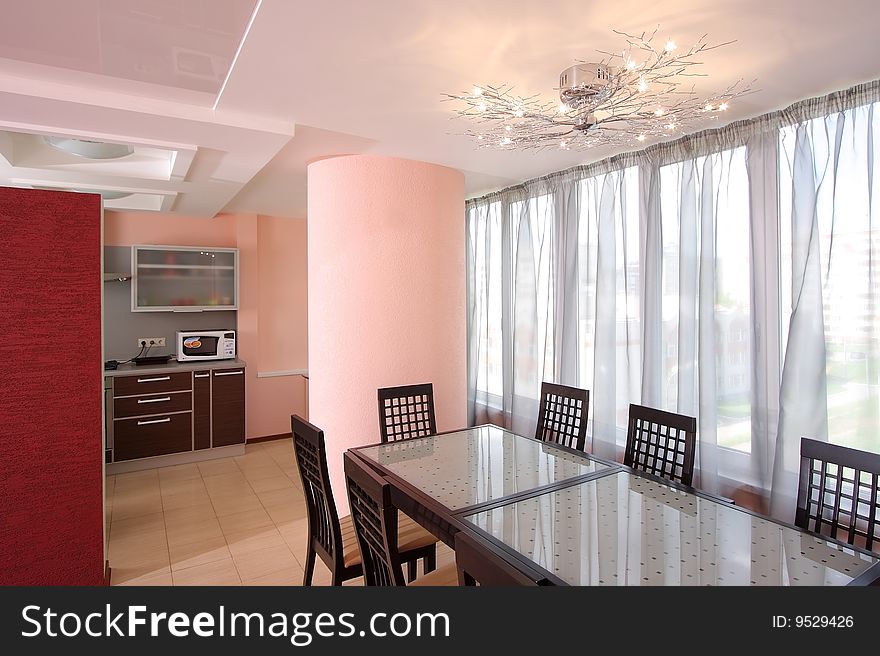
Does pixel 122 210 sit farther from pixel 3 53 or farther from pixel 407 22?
pixel 407 22

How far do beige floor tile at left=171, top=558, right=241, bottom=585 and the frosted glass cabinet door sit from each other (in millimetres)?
2951

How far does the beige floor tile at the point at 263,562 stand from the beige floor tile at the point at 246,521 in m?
0.39

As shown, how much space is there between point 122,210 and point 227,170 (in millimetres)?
2355

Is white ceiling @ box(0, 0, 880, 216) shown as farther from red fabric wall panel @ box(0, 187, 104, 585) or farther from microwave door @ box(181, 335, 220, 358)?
microwave door @ box(181, 335, 220, 358)

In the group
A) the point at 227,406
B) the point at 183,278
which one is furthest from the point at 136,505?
the point at 183,278

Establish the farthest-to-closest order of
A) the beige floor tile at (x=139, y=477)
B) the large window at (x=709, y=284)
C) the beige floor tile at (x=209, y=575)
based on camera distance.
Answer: the beige floor tile at (x=139, y=477)
the beige floor tile at (x=209, y=575)
the large window at (x=709, y=284)

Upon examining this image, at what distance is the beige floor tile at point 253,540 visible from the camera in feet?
10.7

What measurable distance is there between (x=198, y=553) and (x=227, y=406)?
218 centimetres

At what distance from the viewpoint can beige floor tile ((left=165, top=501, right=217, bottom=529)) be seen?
3652 mm

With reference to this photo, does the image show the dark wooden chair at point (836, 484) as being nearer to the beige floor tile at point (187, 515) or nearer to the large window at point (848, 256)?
the large window at point (848, 256)

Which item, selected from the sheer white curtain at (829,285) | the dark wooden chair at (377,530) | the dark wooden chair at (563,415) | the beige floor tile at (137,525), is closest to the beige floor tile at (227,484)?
the beige floor tile at (137,525)

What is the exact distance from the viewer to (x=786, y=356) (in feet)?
8.20

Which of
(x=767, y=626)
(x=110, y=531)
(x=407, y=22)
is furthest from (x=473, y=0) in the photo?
(x=110, y=531)

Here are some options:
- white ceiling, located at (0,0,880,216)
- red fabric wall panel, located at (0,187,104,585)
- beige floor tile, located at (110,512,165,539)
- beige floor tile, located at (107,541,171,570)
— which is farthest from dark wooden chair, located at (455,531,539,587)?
beige floor tile, located at (110,512,165,539)
